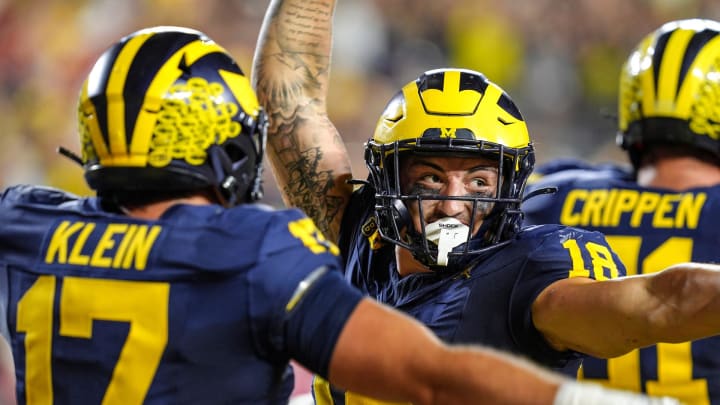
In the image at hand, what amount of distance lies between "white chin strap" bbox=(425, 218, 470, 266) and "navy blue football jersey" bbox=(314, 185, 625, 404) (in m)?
0.09

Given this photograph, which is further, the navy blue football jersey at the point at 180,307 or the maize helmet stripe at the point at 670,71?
the maize helmet stripe at the point at 670,71

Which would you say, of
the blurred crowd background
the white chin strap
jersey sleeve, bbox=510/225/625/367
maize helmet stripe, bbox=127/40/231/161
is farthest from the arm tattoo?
the blurred crowd background

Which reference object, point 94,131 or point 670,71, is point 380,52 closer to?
point 670,71

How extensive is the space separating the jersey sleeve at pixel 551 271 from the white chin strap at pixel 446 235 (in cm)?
16

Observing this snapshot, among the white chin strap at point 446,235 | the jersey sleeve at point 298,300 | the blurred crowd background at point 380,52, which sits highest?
the jersey sleeve at point 298,300

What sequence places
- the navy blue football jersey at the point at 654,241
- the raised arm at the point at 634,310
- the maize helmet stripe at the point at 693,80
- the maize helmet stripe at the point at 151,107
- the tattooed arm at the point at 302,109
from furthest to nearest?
the maize helmet stripe at the point at 693,80 < the navy blue football jersey at the point at 654,241 < the tattooed arm at the point at 302,109 < the raised arm at the point at 634,310 < the maize helmet stripe at the point at 151,107

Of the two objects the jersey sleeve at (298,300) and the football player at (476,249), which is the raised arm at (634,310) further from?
the jersey sleeve at (298,300)

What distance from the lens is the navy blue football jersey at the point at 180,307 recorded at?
181 centimetres

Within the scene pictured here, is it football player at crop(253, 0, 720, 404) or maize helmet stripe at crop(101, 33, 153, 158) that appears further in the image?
football player at crop(253, 0, 720, 404)

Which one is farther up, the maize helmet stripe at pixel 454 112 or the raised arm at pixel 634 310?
the maize helmet stripe at pixel 454 112

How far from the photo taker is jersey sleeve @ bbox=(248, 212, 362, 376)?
5.83 ft

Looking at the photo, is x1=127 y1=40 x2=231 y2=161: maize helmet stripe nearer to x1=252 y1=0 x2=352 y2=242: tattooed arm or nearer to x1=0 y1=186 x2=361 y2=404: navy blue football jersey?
x1=0 y1=186 x2=361 y2=404: navy blue football jersey

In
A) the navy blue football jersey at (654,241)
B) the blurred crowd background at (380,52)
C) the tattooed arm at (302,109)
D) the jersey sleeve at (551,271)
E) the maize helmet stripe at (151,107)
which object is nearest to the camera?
the maize helmet stripe at (151,107)

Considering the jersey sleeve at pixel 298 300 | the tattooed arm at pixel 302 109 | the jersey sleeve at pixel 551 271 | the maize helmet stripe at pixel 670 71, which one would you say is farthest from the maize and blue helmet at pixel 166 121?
the maize helmet stripe at pixel 670 71
